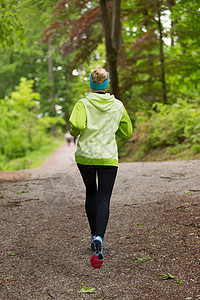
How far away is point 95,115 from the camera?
3430 millimetres

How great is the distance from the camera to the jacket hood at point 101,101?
343 centimetres

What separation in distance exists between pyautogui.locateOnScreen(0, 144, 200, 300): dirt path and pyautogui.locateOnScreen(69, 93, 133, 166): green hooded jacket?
3.31 ft

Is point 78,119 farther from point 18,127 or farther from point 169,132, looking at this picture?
point 18,127

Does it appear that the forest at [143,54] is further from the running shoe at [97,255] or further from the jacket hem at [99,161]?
the running shoe at [97,255]

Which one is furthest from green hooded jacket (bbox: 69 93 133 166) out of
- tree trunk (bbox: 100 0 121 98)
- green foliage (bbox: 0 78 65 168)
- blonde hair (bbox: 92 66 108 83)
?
green foliage (bbox: 0 78 65 168)

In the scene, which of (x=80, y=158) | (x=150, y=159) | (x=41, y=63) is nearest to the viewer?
(x=80, y=158)

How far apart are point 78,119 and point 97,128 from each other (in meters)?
0.20

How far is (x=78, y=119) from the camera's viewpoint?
3.32 metres

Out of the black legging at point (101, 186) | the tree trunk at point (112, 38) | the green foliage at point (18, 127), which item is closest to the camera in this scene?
the black legging at point (101, 186)

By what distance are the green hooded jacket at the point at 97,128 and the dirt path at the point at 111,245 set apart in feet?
3.31

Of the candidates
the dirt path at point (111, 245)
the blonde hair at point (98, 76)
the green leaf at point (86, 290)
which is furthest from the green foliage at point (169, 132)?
the green leaf at point (86, 290)

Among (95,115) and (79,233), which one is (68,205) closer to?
(79,233)

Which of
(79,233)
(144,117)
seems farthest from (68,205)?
(144,117)

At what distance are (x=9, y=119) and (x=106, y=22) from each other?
1082 cm
